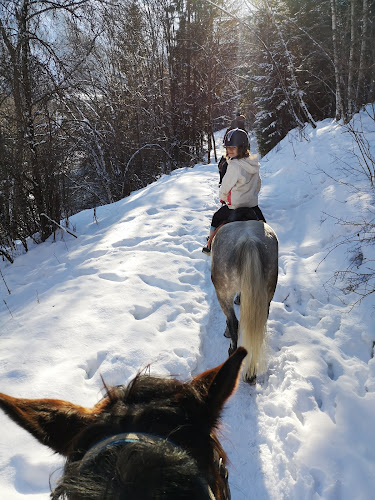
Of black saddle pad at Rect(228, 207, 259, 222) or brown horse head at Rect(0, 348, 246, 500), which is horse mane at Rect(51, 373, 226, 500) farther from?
black saddle pad at Rect(228, 207, 259, 222)

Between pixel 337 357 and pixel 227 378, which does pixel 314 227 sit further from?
pixel 227 378

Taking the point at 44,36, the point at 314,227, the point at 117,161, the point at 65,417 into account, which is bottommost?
the point at 314,227

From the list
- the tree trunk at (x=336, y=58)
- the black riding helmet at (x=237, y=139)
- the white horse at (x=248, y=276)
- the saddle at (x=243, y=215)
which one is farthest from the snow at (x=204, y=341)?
the tree trunk at (x=336, y=58)

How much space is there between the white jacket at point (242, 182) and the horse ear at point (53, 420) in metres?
3.16

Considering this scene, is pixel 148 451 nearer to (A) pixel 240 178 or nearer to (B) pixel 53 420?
(B) pixel 53 420

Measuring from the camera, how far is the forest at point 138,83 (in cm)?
615

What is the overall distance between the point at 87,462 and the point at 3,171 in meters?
6.82

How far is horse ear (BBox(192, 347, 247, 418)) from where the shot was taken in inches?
39.0

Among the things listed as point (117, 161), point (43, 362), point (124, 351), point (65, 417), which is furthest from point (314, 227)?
point (117, 161)

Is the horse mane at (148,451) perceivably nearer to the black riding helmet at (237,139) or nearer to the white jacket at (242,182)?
the white jacket at (242,182)

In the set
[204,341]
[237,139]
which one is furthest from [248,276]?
[237,139]

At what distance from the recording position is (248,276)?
275 cm

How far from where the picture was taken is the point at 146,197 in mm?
9039

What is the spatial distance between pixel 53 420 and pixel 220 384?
21.6 inches
